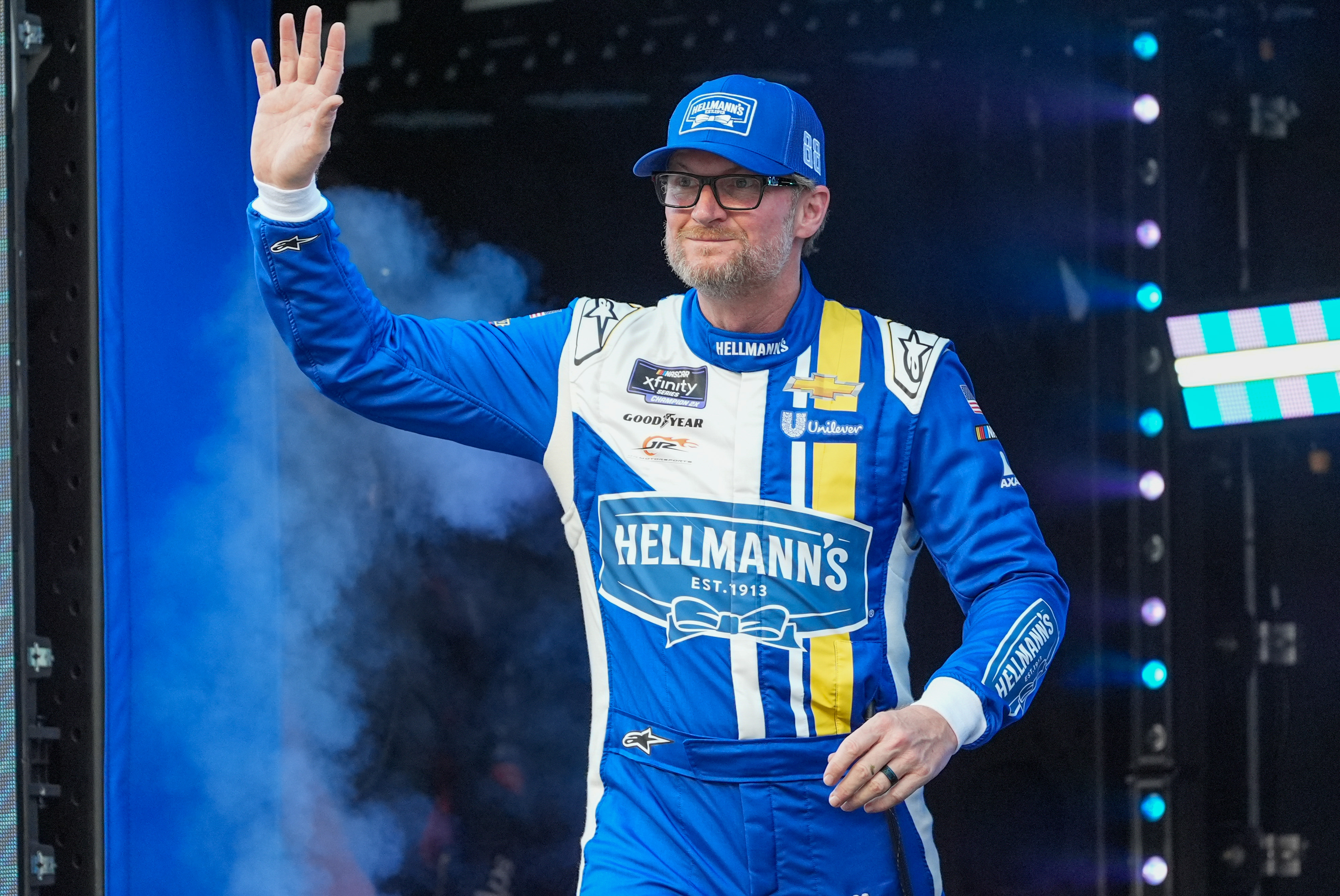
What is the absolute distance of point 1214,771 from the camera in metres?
3.64

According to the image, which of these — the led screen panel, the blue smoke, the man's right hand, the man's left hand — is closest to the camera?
the man's left hand

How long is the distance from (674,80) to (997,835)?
202 centimetres

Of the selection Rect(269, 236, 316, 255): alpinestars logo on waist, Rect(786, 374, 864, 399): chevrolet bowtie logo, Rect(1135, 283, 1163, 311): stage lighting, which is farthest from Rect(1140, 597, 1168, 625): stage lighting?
Rect(269, 236, 316, 255): alpinestars logo on waist

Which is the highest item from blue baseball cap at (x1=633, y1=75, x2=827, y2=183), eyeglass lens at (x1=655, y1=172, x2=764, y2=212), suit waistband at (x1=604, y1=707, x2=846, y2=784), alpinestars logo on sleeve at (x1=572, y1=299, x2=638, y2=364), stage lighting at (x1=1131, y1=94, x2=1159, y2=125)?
stage lighting at (x1=1131, y1=94, x2=1159, y2=125)

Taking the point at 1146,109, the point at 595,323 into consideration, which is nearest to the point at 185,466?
the point at 595,323

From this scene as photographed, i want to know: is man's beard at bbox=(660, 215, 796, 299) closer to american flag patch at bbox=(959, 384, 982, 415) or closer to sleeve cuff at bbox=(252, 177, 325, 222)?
american flag patch at bbox=(959, 384, 982, 415)

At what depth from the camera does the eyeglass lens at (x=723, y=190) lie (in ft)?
8.48

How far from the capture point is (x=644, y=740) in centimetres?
249

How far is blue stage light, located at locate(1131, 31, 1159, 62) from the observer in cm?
357

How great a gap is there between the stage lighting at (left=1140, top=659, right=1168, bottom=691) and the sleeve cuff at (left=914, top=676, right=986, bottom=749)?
1.47 meters

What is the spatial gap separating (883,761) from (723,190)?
40.1 inches

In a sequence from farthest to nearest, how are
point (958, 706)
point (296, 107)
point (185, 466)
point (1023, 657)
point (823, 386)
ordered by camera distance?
point (185, 466) → point (823, 386) → point (296, 107) → point (1023, 657) → point (958, 706)

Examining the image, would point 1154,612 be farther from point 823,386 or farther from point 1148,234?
point 823,386

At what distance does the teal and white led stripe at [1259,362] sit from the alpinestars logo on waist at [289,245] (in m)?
2.05
